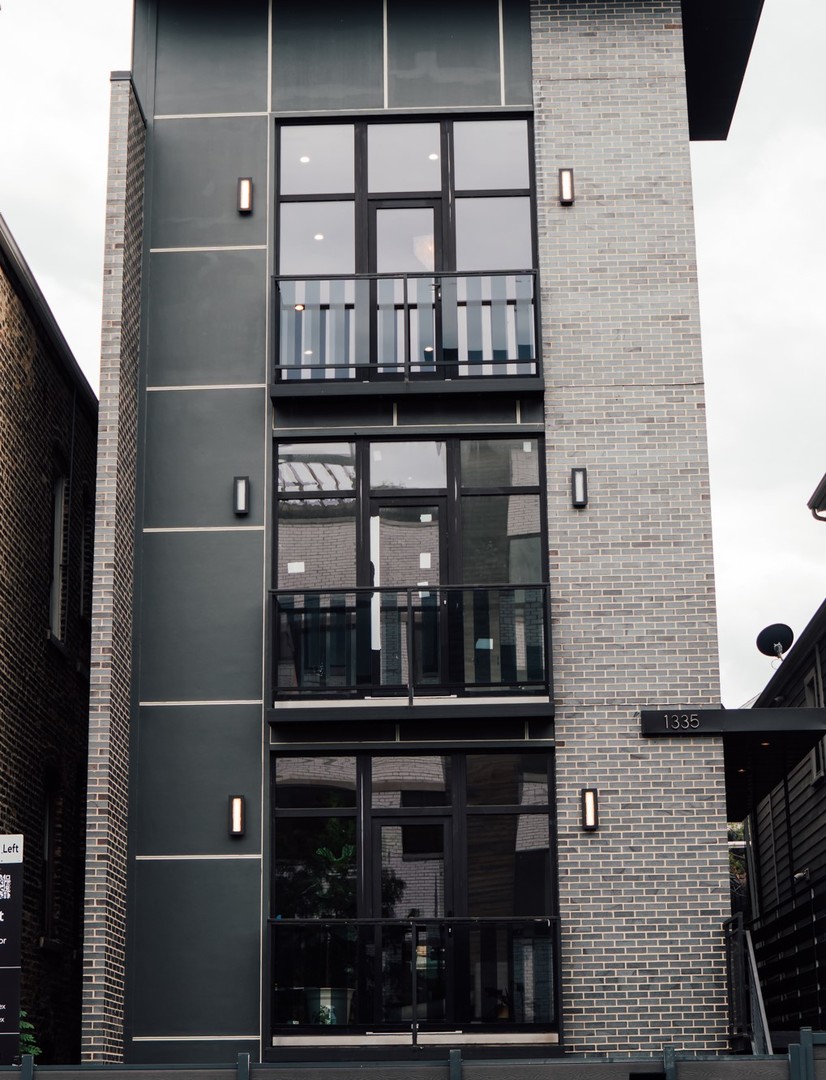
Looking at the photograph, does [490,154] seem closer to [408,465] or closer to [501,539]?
[408,465]

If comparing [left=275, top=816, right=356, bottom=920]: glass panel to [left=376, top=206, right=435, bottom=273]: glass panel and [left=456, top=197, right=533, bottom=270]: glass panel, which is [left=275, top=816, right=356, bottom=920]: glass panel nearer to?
[left=376, top=206, right=435, bottom=273]: glass panel

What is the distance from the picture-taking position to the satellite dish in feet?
71.6

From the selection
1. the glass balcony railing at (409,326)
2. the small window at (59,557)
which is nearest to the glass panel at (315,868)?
the glass balcony railing at (409,326)

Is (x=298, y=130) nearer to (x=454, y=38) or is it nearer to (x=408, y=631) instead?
(x=454, y=38)

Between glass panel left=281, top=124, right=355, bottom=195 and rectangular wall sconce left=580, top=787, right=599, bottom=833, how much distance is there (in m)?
6.75

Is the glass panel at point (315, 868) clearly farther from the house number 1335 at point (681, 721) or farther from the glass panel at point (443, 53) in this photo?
the glass panel at point (443, 53)

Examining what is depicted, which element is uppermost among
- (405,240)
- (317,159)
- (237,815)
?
(317,159)

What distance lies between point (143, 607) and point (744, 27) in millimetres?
9159

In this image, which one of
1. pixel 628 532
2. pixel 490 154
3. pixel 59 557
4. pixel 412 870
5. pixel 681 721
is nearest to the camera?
pixel 412 870

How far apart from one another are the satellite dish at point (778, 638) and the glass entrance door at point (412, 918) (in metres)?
7.81

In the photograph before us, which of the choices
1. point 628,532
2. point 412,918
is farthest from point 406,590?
point 412,918

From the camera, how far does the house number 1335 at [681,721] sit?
1571 cm

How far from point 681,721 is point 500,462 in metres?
3.14

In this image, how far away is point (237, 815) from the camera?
15625 millimetres
